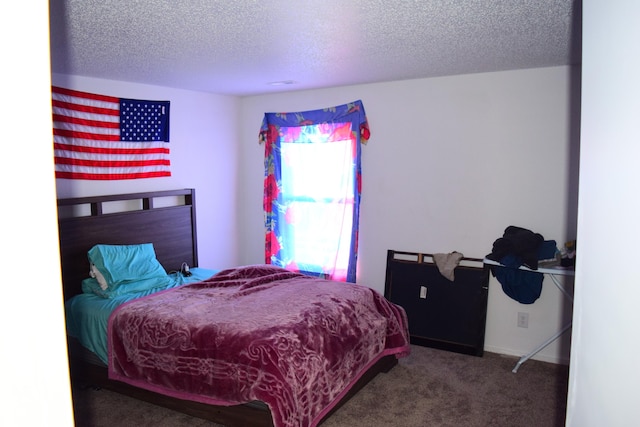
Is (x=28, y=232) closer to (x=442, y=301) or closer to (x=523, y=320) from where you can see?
(x=442, y=301)

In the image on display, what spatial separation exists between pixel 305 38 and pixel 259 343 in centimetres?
179

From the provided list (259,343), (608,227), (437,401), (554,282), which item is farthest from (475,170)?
(608,227)

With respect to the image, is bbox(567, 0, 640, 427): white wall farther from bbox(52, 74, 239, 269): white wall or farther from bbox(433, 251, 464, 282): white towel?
bbox(52, 74, 239, 269): white wall

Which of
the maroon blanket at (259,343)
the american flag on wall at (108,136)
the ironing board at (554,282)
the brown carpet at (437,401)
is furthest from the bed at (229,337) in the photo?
the ironing board at (554,282)

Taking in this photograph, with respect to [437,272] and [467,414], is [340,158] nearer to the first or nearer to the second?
[437,272]

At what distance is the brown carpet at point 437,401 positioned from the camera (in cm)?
286

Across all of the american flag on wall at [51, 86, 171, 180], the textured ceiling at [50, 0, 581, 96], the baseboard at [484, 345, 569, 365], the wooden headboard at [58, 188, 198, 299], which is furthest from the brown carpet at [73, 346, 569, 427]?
the textured ceiling at [50, 0, 581, 96]

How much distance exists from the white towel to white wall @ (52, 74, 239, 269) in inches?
95.5

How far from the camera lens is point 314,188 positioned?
486cm

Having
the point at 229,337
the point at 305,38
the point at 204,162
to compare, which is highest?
the point at 305,38

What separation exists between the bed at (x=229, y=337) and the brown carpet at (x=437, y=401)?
11 centimetres

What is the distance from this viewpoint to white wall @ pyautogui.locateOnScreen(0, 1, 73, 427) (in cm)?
46

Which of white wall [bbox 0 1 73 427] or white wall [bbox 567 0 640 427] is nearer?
white wall [bbox 0 1 73 427]

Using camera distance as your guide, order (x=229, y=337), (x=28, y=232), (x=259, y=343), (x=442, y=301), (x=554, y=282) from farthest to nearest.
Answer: (x=442, y=301)
(x=554, y=282)
(x=229, y=337)
(x=259, y=343)
(x=28, y=232)
